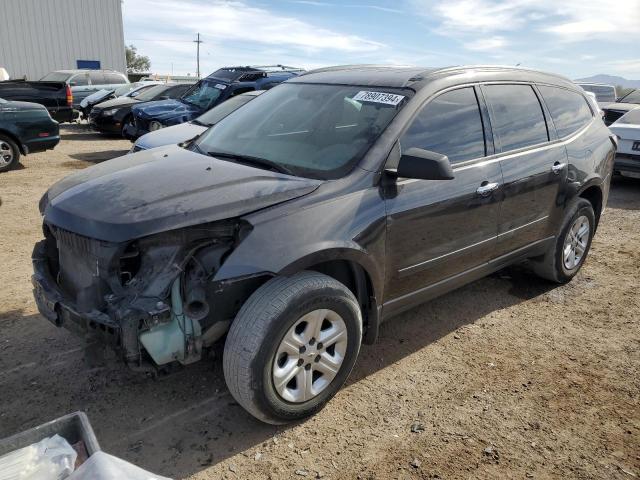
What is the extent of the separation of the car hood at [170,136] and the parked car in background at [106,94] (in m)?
9.48

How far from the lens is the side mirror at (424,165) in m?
2.84

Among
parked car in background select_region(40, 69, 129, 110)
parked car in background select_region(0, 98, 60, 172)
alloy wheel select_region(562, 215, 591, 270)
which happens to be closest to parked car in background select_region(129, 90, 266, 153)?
parked car in background select_region(0, 98, 60, 172)

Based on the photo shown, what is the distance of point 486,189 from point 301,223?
Result: 4.99 feet

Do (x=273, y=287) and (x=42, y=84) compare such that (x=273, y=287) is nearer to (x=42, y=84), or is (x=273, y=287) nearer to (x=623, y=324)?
(x=623, y=324)

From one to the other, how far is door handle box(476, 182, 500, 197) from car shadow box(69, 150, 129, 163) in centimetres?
967

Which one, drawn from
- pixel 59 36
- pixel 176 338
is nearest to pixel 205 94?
pixel 176 338

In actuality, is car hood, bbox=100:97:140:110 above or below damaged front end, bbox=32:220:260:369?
below

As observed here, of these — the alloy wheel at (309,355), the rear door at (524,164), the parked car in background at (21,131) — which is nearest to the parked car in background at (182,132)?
the parked car in background at (21,131)

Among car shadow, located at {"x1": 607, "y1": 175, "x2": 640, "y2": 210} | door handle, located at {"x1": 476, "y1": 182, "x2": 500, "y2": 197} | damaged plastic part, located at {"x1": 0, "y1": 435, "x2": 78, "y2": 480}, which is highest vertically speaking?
door handle, located at {"x1": 476, "y1": 182, "x2": 500, "y2": 197}

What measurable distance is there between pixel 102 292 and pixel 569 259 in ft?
13.1

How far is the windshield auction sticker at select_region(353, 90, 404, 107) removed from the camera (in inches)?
127

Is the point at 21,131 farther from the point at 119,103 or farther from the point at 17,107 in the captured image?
the point at 119,103

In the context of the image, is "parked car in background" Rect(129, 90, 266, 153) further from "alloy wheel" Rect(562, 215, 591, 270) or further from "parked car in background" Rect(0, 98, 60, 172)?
"alloy wheel" Rect(562, 215, 591, 270)

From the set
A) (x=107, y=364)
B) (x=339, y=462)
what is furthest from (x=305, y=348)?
(x=107, y=364)
